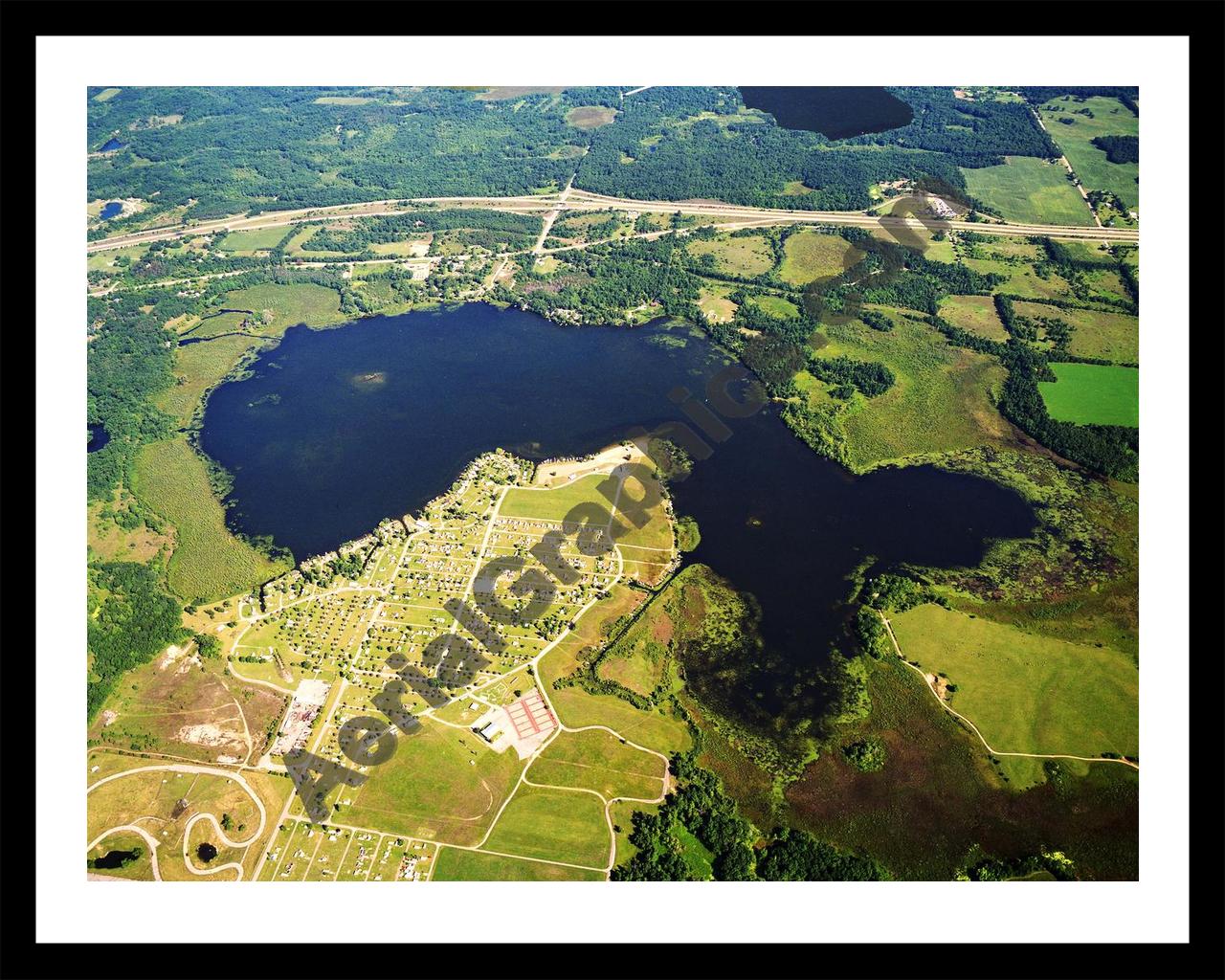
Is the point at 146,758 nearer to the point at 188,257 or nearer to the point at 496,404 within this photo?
the point at 496,404

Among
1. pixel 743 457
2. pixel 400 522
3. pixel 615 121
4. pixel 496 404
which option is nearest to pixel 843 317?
pixel 743 457

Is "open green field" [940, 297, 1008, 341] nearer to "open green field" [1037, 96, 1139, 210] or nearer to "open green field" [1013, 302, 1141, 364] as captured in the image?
"open green field" [1013, 302, 1141, 364]

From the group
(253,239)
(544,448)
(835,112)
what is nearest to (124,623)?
(544,448)

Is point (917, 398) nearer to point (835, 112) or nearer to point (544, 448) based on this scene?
point (544, 448)

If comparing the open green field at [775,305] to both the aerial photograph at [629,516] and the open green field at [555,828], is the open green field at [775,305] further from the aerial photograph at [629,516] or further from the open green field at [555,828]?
the open green field at [555,828]

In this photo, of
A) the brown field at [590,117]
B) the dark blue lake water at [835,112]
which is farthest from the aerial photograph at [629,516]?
the brown field at [590,117]
